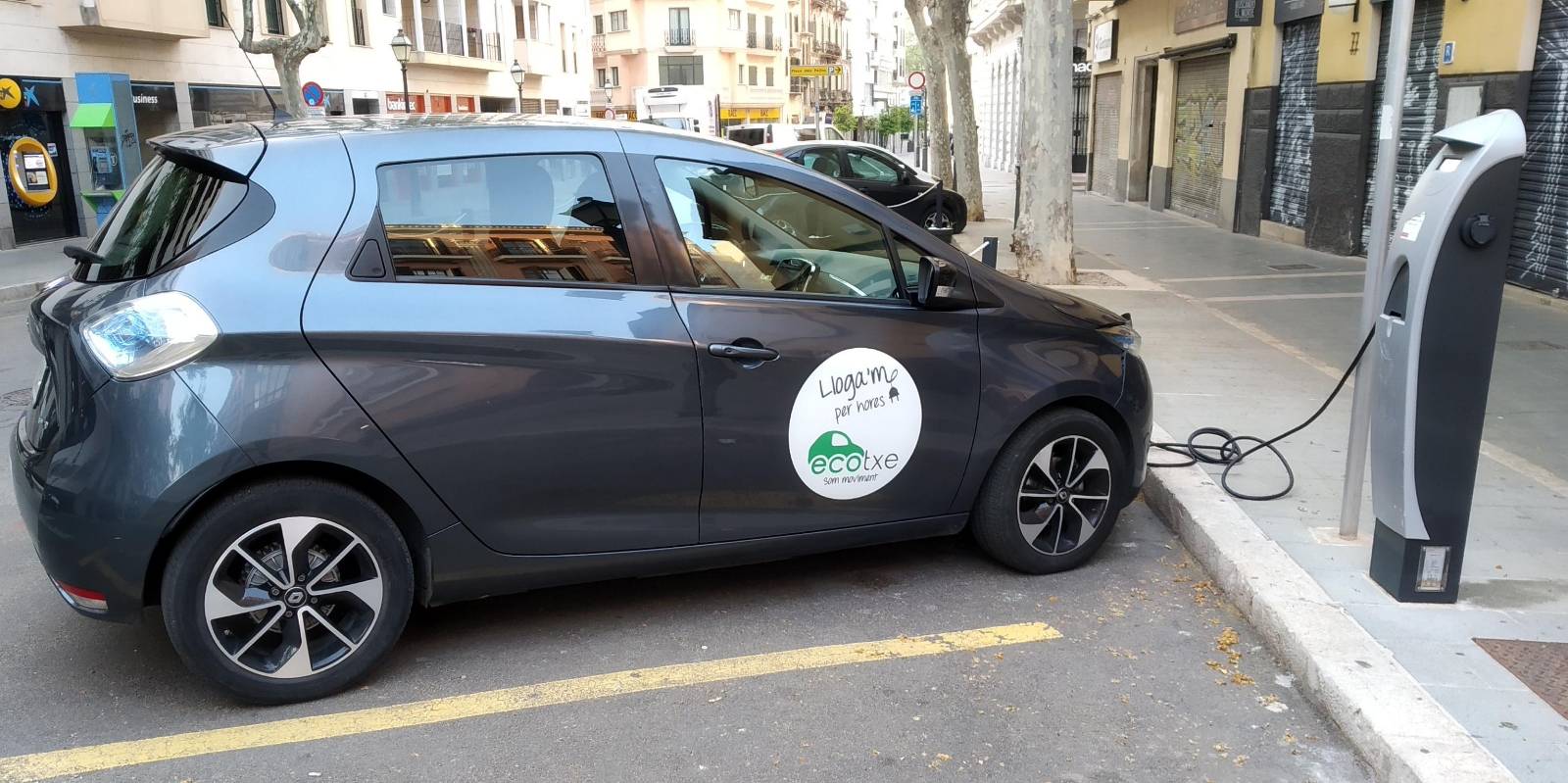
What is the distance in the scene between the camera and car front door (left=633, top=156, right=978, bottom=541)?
3.80 m

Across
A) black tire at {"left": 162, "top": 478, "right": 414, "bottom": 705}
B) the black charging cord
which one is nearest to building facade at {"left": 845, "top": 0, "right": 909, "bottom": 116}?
the black charging cord

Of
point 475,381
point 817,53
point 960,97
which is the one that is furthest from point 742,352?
point 817,53

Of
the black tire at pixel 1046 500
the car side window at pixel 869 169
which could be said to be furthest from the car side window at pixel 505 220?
the car side window at pixel 869 169

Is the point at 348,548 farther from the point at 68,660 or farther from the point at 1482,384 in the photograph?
the point at 1482,384

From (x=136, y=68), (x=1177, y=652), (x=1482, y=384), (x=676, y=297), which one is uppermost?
(x=136, y=68)

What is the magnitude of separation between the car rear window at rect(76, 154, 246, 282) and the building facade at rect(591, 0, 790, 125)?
6716cm

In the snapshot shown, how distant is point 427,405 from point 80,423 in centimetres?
91

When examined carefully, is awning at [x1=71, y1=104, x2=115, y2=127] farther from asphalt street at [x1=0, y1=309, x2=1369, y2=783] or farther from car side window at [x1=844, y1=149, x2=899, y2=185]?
asphalt street at [x1=0, y1=309, x2=1369, y2=783]

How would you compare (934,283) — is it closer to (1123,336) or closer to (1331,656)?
(1123,336)

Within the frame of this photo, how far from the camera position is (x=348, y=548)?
339 centimetres

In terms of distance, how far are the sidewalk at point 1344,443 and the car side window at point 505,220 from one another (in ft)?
9.11

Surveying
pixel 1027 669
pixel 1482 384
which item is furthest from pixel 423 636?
pixel 1482 384

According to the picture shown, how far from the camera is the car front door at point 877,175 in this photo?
18.4 m

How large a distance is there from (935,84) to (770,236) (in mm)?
19915
